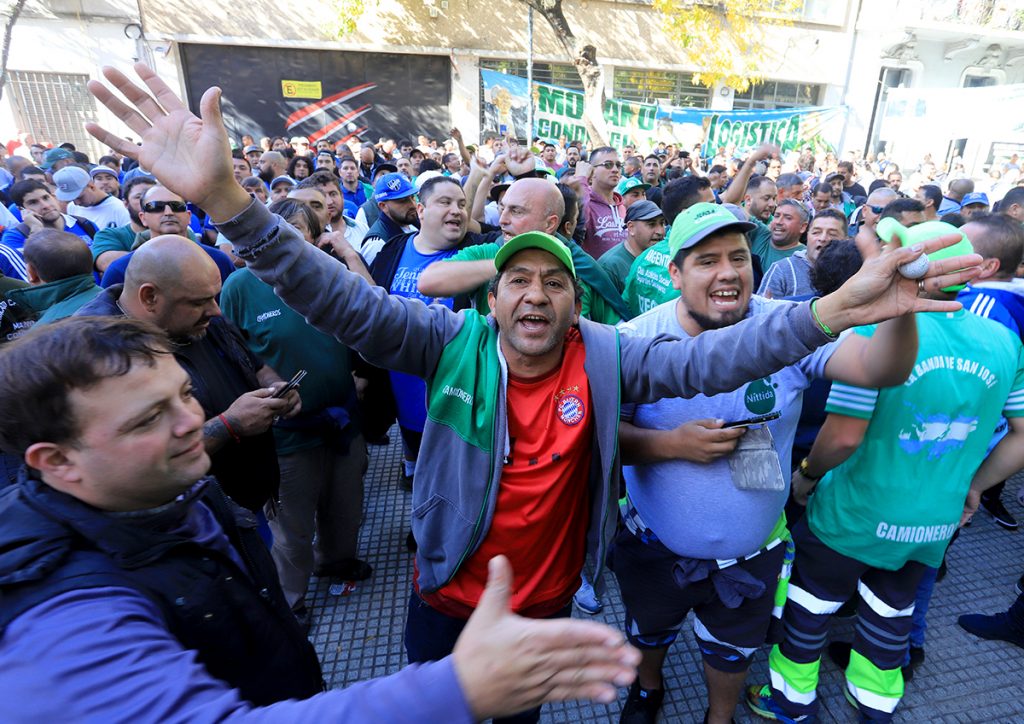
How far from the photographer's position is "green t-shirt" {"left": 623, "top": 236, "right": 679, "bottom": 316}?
11.6 ft

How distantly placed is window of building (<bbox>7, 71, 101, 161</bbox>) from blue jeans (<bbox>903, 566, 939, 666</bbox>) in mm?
20639

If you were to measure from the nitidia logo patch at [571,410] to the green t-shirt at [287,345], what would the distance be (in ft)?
5.21

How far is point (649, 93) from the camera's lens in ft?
68.0

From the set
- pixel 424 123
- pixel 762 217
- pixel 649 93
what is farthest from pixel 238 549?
pixel 649 93

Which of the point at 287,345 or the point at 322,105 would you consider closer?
the point at 287,345

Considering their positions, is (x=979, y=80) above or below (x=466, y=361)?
above

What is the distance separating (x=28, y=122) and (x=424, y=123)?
36.5 feet

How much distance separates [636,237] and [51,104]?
19339 millimetres

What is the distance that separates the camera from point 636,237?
13.4 ft

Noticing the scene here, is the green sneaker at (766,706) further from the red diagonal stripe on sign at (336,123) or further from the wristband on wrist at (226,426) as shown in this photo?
the red diagonal stripe on sign at (336,123)

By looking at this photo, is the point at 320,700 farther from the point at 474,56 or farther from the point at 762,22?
the point at 762,22

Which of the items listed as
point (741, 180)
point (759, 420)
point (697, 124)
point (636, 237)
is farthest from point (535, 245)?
point (697, 124)

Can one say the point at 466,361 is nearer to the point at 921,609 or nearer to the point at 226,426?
the point at 226,426

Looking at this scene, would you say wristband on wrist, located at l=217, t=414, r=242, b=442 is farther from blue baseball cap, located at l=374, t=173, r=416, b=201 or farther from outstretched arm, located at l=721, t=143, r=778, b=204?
outstretched arm, located at l=721, t=143, r=778, b=204
